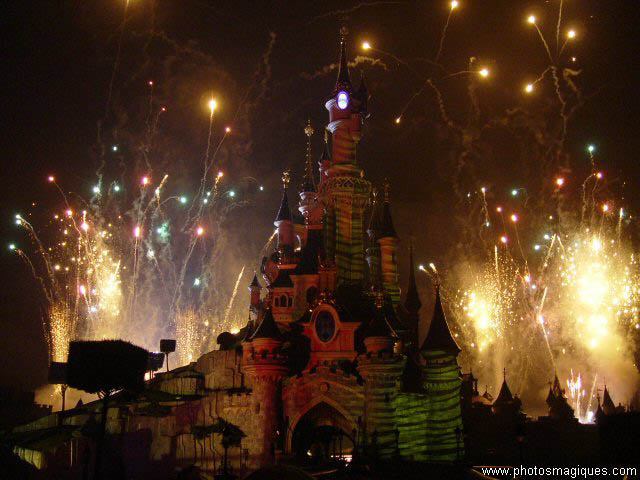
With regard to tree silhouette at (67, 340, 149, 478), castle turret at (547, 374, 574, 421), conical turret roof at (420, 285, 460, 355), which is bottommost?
castle turret at (547, 374, 574, 421)

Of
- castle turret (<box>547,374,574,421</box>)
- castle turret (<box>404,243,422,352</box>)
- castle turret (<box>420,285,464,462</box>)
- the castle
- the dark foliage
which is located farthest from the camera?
castle turret (<box>547,374,574,421</box>)

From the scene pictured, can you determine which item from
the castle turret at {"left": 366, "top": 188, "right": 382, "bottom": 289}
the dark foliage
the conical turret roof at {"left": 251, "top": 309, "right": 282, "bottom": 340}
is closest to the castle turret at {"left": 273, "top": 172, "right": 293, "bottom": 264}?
the castle turret at {"left": 366, "top": 188, "right": 382, "bottom": 289}

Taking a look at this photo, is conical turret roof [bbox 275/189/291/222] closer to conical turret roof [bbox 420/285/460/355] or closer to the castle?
the castle

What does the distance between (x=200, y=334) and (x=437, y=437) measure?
128ft

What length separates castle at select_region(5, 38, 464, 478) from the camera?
1328 inches

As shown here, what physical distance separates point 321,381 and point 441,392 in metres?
7.62

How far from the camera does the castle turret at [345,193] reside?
43938 millimetres

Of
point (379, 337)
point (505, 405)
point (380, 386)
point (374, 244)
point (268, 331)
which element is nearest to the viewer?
point (380, 386)

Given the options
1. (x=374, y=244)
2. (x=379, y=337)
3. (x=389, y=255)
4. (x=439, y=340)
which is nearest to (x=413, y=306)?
(x=389, y=255)

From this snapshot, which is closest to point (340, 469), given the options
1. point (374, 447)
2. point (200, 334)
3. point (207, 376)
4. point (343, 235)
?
point (374, 447)

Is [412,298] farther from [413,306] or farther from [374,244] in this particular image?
[374,244]

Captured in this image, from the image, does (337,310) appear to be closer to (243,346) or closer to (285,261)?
(243,346)

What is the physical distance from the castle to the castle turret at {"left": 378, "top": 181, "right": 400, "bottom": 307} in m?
0.19

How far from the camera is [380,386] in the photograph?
3331cm
